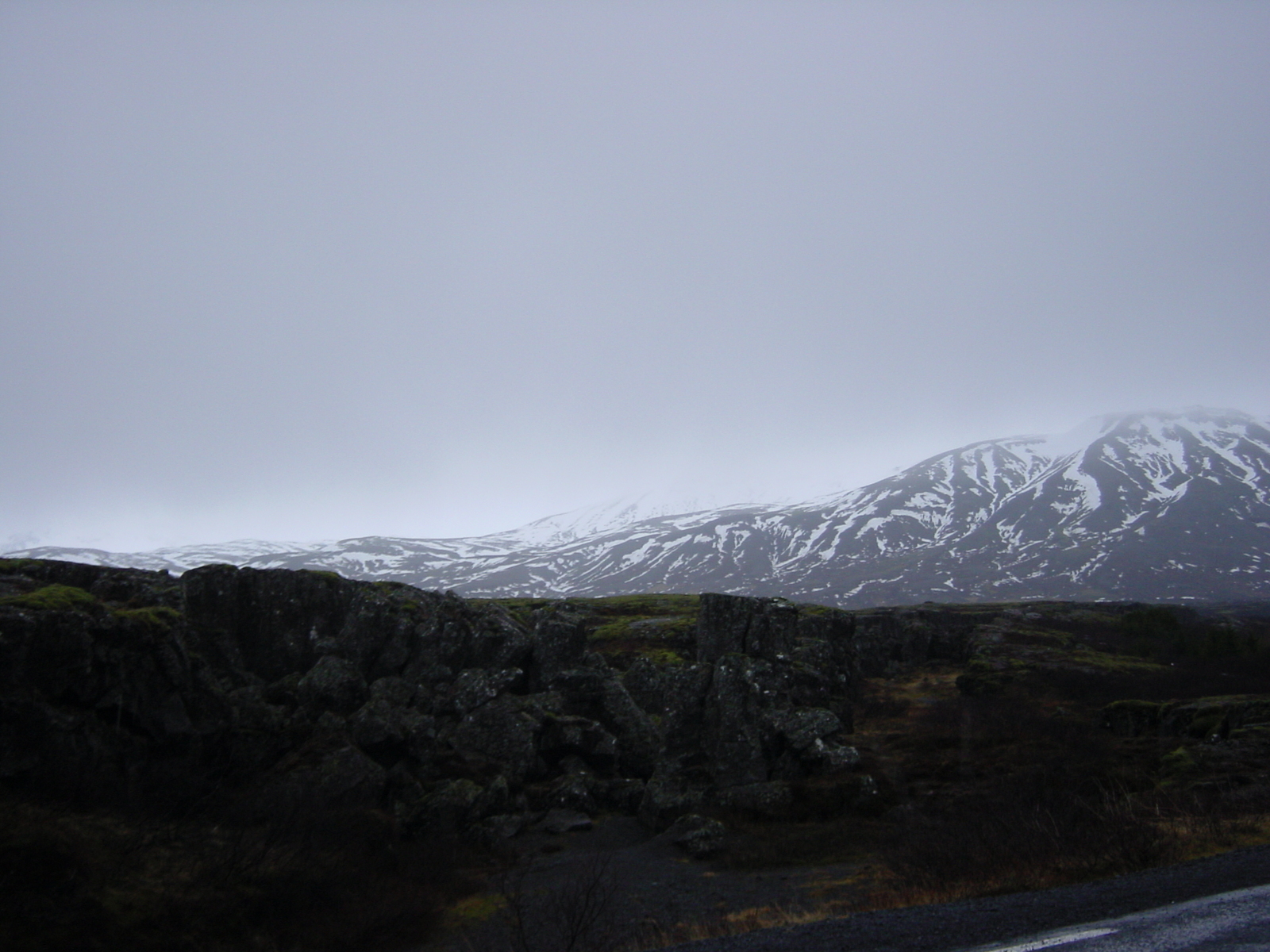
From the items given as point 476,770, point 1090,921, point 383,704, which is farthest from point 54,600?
point 1090,921

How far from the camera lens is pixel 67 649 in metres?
18.6

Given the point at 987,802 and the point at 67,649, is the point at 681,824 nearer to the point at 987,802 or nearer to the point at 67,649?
the point at 987,802

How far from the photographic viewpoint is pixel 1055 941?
30.1 ft

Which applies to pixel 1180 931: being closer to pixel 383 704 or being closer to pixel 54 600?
pixel 383 704

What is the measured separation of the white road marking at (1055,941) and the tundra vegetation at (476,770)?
3856mm

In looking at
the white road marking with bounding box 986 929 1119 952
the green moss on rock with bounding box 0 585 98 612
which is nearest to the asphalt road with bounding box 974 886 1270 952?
the white road marking with bounding box 986 929 1119 952

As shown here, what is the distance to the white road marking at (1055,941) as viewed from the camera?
897 cm

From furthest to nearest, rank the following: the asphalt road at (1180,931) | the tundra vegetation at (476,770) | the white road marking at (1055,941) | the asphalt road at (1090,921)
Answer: the tundra vegetation at (476,770) < the white road marking at (1055,941) < the asphalt road at (1090,921) < the asphalt road at (1180,931)

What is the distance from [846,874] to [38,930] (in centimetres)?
1714

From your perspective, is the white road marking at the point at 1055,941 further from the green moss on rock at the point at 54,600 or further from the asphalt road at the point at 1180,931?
the green moss on rock at the point at 54,600

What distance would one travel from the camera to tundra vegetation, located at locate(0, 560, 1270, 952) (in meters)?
13.5

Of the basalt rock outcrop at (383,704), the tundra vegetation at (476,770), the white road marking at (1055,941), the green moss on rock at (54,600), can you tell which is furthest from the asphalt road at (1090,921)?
the green moss on rock at (54,600)

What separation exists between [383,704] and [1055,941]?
23279 millimetres

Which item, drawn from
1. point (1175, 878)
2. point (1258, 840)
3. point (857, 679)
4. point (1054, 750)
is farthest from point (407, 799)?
point (857, 679)
